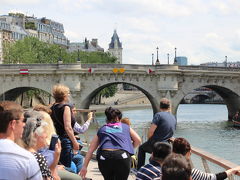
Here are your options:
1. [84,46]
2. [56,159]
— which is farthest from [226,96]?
[84,46]

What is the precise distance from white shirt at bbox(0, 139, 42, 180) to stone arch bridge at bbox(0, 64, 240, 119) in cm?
4161

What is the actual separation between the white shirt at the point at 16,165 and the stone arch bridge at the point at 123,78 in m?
41.6

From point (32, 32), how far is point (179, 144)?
331 ft

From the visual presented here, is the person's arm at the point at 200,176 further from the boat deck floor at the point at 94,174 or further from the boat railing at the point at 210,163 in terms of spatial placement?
the boat deck floor at the point at 94,174

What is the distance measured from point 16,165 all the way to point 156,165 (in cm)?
212

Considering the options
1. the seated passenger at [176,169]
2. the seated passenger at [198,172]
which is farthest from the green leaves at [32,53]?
the seated passenger at [176,169]

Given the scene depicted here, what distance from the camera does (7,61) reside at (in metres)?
68.0

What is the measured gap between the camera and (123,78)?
154 ft

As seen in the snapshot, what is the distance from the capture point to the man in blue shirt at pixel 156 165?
569 cm

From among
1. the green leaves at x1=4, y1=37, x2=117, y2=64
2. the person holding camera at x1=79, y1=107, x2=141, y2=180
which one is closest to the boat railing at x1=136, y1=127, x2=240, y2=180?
the person holding camera at x1=79, y1=107, x2=141, y2=180

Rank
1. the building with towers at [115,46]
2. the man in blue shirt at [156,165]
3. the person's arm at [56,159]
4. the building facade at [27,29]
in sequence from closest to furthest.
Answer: the person's arm at [56,159] < the man in blue shirt at [156,165] < the building facade at [27,29] < the building with towers at [115,46]

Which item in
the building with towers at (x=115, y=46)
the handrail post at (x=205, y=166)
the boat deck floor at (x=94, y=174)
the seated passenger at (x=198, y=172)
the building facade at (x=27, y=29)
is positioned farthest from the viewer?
the building with towers at (x=115, y=46)

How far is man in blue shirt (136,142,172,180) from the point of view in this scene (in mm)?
5691

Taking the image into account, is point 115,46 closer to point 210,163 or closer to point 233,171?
point 210,163
